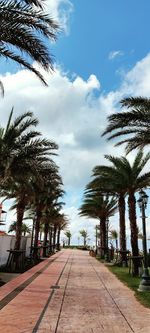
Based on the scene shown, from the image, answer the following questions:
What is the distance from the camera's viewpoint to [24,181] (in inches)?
708

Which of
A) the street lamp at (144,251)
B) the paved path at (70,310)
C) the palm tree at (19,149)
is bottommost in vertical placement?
the paved path at (70,310)

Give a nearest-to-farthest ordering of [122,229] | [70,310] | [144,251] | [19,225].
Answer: [70,310], [144,251], [19,225], [122,229]

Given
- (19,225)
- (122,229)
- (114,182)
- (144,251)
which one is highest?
(114,182)

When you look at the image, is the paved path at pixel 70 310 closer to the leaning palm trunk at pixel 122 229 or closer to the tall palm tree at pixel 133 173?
the tall palm tree at pixel 133 173

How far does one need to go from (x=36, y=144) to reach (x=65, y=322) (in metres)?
9.28

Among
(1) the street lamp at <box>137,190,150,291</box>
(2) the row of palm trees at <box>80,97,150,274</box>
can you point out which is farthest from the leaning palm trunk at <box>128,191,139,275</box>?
(1) the street lamp at <box>137,190,150,291</box>

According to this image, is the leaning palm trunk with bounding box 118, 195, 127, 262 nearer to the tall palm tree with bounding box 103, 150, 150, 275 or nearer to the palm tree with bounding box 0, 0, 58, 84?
the tall palm tree with bounding box 103, 150, 150, 275

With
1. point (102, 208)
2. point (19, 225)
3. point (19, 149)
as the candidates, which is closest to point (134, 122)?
point (19, 149)

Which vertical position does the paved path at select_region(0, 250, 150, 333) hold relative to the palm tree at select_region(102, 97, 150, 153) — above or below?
below

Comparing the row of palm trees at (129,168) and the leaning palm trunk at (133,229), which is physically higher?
the row of palm trees at (129,168)

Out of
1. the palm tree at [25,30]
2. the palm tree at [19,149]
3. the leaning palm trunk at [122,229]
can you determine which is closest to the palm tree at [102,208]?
the leaning palm trunk at [122,229]

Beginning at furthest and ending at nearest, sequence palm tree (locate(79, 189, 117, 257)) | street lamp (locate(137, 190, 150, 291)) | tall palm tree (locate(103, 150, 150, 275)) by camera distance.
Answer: palm tree (locate(79, 189, 117, 257)) → tall palm tree (locate(103, 150, 150, 275)) → street lamp (locate(137, 190, 150, 291))

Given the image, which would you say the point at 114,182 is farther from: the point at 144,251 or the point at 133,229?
the point at 144,251

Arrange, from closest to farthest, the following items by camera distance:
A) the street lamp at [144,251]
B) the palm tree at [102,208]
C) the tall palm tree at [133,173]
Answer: the street lamp at [144,251], the tall palm tree at [133,173], the palm tree at [102,208]
